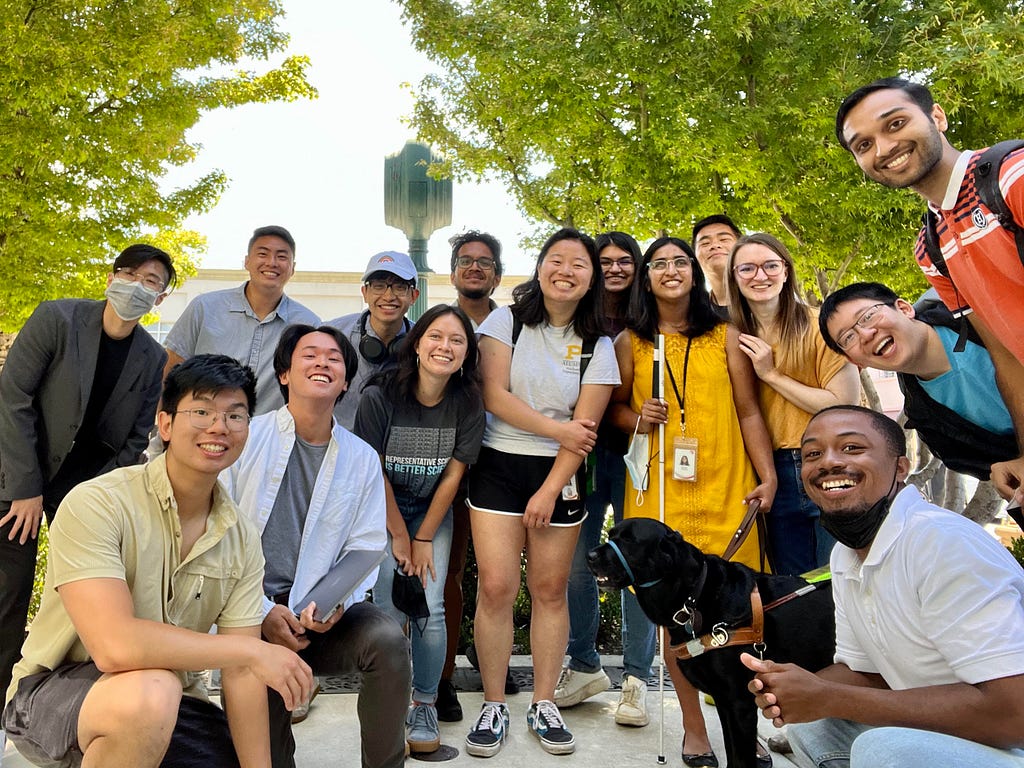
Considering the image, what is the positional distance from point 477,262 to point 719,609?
239 cm

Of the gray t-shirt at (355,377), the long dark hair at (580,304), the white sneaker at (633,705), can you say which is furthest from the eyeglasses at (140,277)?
the white sneaker at (633,705)

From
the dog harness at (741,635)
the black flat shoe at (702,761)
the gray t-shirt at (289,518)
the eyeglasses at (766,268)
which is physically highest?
the eyeglasses at (766,268)

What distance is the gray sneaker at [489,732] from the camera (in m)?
3.75

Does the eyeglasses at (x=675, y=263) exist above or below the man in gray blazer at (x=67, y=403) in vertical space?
above

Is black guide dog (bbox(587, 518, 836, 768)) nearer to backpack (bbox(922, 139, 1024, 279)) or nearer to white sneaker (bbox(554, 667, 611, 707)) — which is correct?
white sneaker (bbox(554, 667, 611, 707))

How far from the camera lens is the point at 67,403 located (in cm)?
380

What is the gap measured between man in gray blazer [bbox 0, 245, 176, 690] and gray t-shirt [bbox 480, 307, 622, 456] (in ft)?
5.59

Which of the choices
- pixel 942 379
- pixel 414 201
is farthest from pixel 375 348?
pixel 414 201

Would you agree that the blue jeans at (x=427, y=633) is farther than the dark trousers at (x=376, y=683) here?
Yes

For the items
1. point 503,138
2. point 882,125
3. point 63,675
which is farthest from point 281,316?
point 503,138

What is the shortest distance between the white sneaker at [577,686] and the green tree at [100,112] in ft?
23.5

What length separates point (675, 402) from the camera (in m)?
4.03

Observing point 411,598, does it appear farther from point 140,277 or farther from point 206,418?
point 140,277

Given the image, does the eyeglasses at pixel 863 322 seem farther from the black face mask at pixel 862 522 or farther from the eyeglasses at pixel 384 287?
the eyeglasses at pixel 384 287
